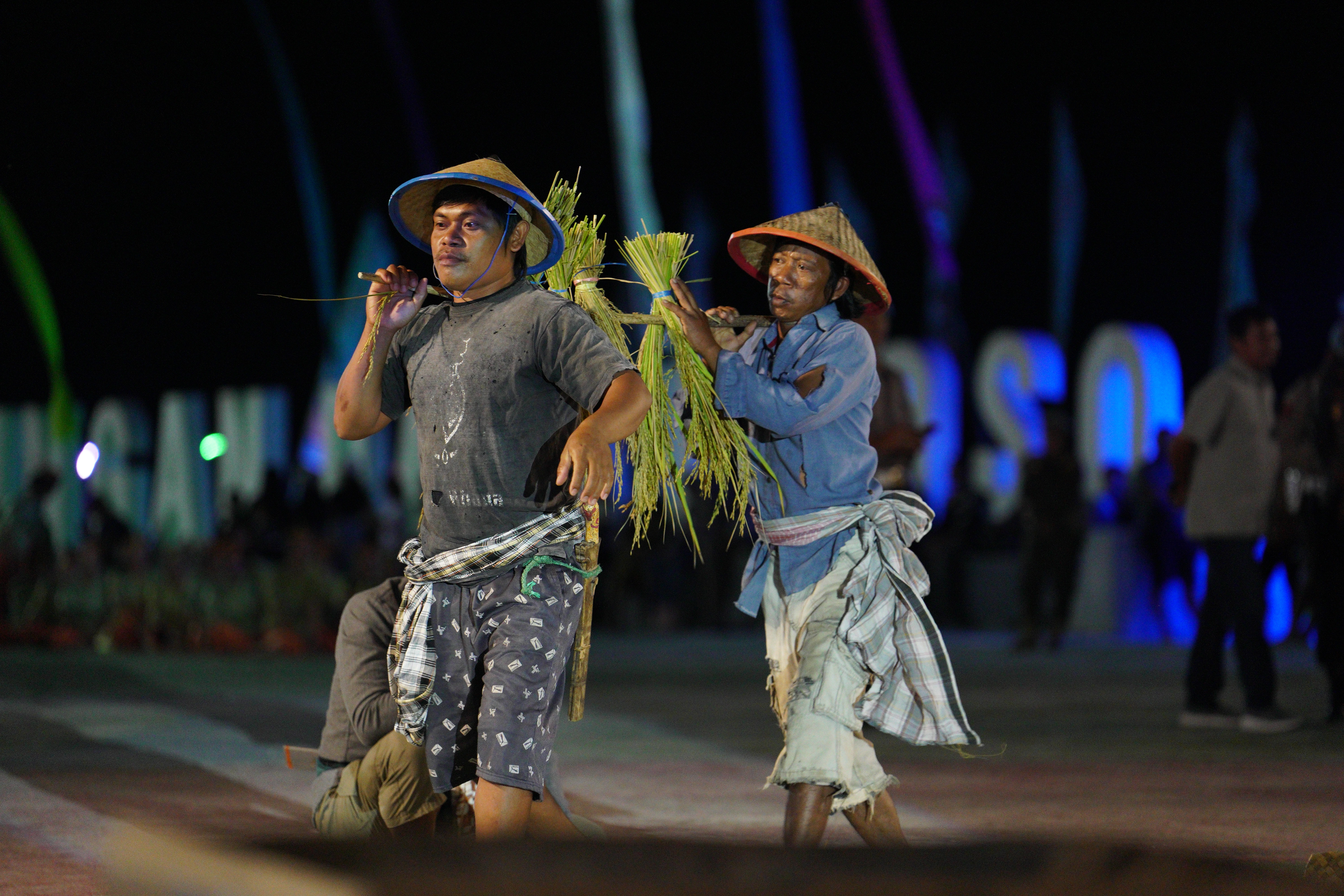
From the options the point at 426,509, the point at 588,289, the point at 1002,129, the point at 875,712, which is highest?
the point at 1002,129

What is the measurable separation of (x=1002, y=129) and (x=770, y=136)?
4.37m

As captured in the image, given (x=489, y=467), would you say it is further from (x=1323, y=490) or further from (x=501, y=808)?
(x=1323, y=490)

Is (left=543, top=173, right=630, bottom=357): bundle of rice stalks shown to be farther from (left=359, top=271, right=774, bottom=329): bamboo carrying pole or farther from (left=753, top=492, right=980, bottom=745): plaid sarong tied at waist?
(left=753, top=492, right=980, bottom=745): plaid sarong tied at waist

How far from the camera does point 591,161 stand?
27719 millimetres

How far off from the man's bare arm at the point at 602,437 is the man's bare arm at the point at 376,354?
1.82 feet

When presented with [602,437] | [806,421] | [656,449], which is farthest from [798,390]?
[602,437]

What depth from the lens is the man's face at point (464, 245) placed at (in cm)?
432

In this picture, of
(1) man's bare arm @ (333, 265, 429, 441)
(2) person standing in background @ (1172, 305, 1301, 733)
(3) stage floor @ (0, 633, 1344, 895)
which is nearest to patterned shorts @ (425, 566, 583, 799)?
(1) man's bare arm @ (333, 265, 429, 441)

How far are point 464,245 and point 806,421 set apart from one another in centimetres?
106

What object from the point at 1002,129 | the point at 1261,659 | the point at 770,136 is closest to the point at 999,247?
the point at 1002,129

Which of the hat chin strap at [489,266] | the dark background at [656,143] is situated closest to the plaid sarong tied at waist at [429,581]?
the hat chin strap at [489,266]

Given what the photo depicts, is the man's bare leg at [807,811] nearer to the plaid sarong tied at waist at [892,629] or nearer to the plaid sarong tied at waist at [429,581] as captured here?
the plaid sarong tied at waist at [892,629]

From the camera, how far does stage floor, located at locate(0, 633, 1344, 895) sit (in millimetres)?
5688

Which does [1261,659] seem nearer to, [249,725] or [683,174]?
[249,725]
